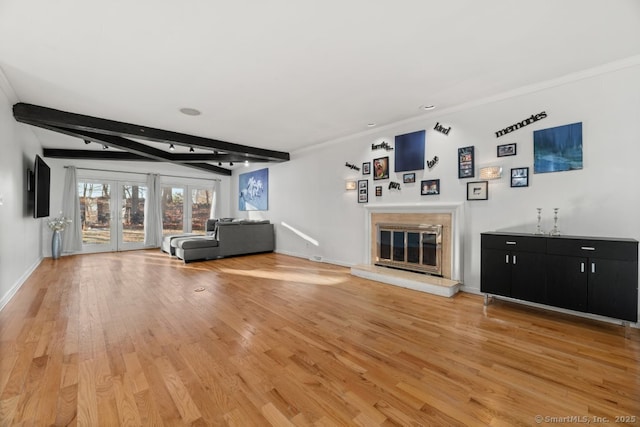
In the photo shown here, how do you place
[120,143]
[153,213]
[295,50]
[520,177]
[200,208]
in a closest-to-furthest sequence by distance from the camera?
[295,50] < [520,177] < [120,143] < [153,213] < [200,208]

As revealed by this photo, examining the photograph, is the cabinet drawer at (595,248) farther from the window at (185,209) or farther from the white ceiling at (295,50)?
the window at (185,209)

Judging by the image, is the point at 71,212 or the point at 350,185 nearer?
the point at 350,185

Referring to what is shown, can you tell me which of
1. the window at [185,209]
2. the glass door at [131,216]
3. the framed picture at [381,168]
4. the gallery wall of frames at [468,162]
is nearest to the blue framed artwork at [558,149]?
the gallery wall of frames at [468,162]

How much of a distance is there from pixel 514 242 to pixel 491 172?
1021 mm

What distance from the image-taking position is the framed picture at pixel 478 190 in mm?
3732

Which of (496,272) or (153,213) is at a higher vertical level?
(153,213)

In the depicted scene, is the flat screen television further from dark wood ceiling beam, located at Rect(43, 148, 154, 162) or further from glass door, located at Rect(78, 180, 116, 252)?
glass door, located at Rect(78, 180, 116, 252)

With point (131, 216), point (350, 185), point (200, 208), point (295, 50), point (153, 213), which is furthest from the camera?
point (200, 208)

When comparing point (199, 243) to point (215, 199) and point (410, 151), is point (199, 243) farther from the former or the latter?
point (410, 151)

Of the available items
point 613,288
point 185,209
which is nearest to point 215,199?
point 185,209

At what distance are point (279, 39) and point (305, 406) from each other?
2.81m

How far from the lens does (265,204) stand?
7.98 metres

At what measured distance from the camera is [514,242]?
10.4 ft

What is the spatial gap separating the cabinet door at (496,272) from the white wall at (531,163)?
18.7 inches
